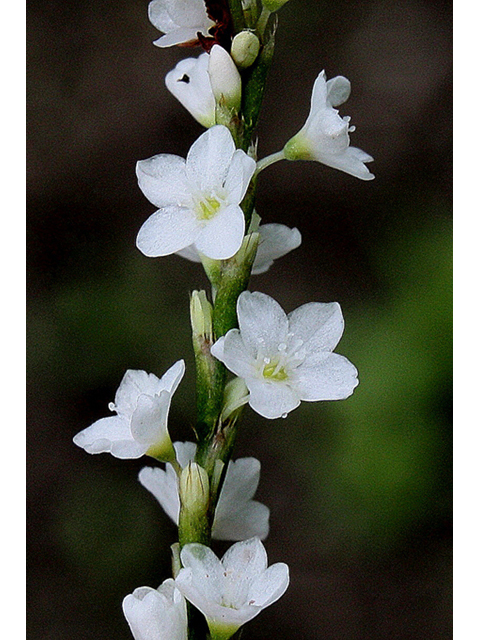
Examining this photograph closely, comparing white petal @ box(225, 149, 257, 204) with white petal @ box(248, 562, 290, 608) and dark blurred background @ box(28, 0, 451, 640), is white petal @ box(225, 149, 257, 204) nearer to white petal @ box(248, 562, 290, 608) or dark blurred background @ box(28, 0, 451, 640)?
white petal @ box(248, 562, 290, 608)

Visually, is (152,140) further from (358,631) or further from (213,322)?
(213,322)

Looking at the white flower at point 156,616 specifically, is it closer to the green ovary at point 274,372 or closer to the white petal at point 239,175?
the green ovary at point 274,372

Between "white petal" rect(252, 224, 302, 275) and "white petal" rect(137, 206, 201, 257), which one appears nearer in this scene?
"white petal" rect(137, 206, 201, 257)

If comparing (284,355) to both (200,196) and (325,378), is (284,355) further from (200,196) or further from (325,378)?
(200,196)

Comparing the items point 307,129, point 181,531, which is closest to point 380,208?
point 307,129

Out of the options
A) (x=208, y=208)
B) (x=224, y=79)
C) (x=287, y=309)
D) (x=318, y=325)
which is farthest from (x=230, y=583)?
(x=287, y=309)

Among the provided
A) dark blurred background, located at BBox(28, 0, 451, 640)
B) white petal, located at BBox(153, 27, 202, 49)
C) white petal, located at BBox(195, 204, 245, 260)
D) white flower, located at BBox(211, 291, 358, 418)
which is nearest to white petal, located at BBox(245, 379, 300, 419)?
white flower, located at BBox(211, 291, 358, 418)
